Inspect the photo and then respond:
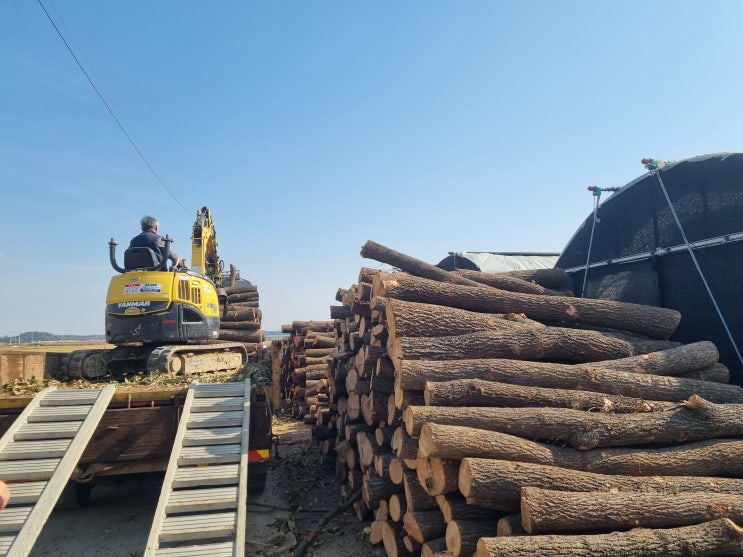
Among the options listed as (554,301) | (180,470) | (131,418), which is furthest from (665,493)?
(131,418)

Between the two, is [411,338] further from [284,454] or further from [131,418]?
[284,454]

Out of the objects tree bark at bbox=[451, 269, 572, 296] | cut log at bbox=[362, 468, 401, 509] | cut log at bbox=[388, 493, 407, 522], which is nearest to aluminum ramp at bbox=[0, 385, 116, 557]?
cut log at bbox=[362, 468, 401, 509]

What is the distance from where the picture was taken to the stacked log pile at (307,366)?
12305mm

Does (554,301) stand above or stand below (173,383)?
above

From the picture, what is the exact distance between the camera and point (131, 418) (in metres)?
5.45

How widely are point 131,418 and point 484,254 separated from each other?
36.0 feet

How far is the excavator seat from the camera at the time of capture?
8234 mm

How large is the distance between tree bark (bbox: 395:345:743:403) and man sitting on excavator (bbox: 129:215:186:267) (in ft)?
17.0

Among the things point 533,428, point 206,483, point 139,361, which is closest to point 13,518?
point 206,483

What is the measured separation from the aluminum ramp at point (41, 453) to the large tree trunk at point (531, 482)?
348 centimetres

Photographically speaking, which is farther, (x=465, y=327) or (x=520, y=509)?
(x=465, y=327)

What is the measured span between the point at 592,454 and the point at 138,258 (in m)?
7.19

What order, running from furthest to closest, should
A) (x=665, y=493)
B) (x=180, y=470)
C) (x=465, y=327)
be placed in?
(x=465, y=327) < (x=180, y=470) < (x=665, y=493)

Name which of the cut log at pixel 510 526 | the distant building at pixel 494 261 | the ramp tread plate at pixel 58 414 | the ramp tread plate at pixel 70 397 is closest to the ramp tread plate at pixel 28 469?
the ramp tread plate at pixel 58 414
